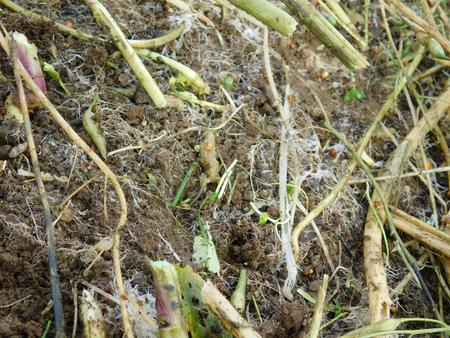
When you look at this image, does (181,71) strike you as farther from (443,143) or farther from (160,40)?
(443,143)

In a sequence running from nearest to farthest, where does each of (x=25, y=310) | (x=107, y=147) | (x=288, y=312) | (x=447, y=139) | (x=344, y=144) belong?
(x=25, y=310) < (x=288, y=312) < (x=107, y=147) < (x=344, y=144) < (x=447, y=139)

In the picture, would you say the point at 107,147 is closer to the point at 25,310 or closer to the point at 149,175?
the point at 149,175

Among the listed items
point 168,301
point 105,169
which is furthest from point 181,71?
point 168,301

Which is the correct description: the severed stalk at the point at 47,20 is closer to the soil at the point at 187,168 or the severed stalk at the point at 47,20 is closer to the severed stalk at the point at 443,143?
the soil at the point at 187,168

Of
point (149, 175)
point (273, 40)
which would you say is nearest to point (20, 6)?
point (149, 175)

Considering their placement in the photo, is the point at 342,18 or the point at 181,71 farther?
the point at 342,18

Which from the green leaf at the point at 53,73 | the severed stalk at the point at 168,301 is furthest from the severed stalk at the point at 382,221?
the green leaf at the point at 53,73
